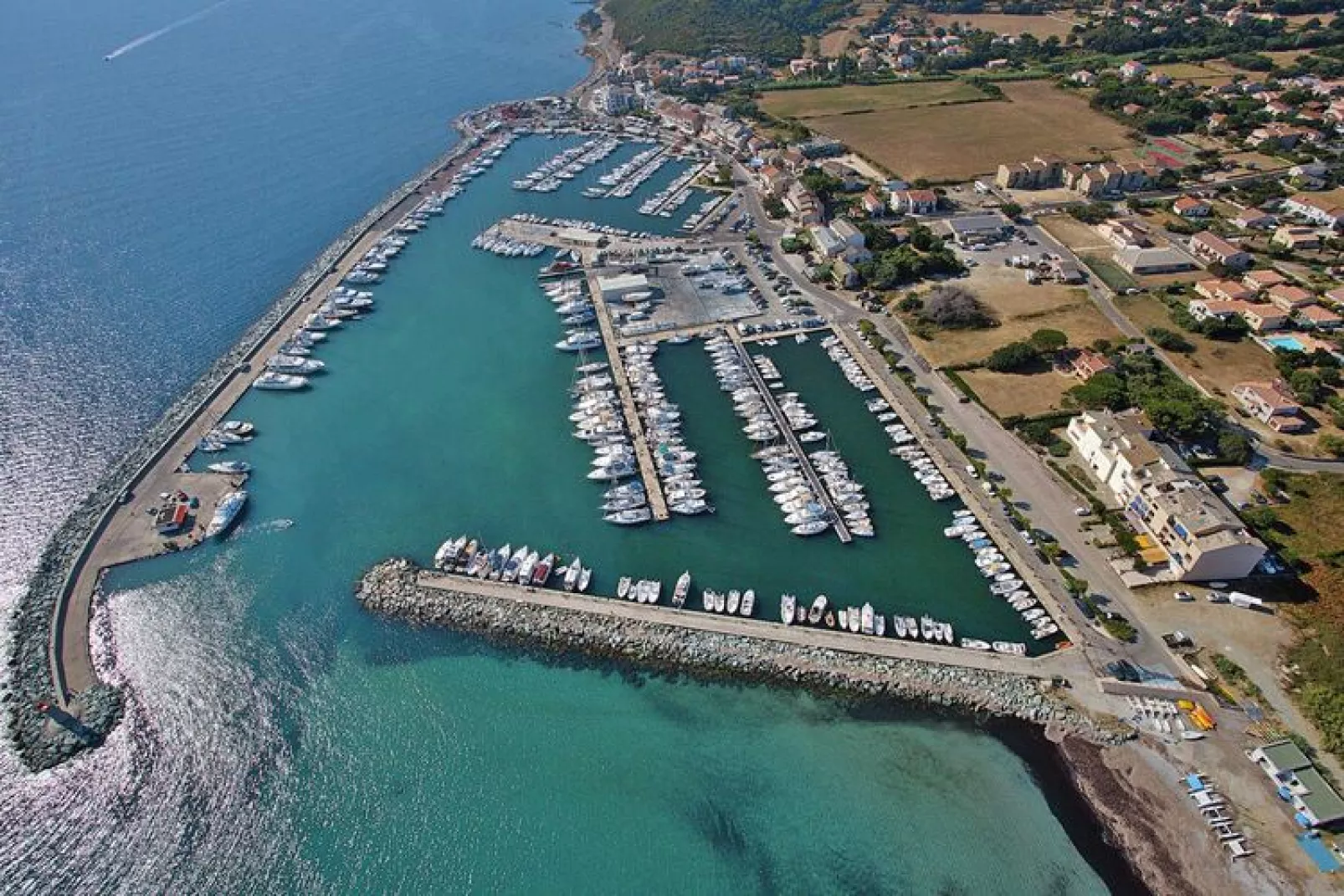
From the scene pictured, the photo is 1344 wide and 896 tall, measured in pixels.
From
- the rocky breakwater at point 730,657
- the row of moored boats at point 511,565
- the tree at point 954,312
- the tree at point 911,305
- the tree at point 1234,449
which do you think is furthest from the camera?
the tree at point 911,305

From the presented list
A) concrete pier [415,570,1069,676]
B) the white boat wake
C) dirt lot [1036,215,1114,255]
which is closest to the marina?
concrete pier [415,570,1069,676]

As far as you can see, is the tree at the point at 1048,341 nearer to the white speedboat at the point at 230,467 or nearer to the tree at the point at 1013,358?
the tree at the point at 1013,358

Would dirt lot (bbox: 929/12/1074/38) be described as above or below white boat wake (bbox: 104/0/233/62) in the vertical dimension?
below

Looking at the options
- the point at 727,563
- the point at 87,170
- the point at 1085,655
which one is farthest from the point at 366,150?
the point at 1085,655

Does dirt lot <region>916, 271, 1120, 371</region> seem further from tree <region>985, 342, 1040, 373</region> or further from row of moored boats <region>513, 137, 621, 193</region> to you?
row of moored boats <region>513, 137, 621, 193</region>

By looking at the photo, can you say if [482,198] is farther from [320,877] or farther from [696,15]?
[696,15]

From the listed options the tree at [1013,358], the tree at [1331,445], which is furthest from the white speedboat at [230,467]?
the tree at [1331,445]
